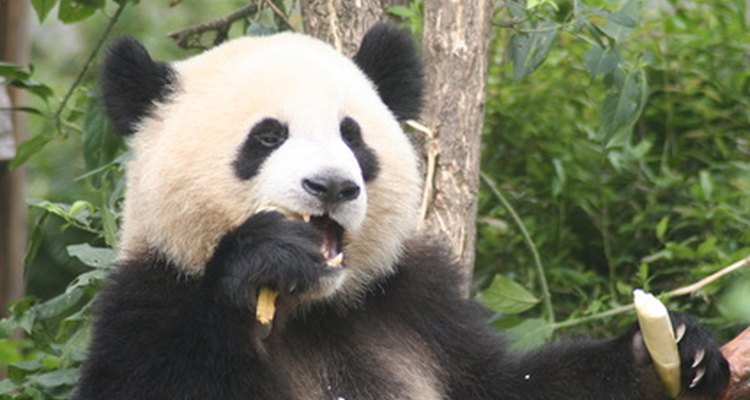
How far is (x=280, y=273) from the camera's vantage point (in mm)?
3768

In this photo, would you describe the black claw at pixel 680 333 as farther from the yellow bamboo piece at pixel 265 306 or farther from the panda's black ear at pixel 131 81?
the panda's black ear at pixel 131 81

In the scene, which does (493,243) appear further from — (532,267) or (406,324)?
(406,324)

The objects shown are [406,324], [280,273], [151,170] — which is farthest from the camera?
[406,324]

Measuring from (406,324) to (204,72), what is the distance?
1.08m

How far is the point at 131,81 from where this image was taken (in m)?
4.30

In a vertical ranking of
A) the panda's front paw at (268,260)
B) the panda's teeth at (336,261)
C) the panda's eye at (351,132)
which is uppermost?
the panda's eye at (351,132)

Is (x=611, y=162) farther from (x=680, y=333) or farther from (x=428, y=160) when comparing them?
(x=680, y=333)

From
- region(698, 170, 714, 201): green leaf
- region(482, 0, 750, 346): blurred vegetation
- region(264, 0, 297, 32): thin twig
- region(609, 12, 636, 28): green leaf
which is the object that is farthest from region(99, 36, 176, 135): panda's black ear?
region(698, 170, 714, 201): green leaf

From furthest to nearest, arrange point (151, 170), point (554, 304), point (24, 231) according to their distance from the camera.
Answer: point (24, 231) → point (554, 304) → point (151, 170)

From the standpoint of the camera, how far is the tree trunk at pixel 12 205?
24.4ft

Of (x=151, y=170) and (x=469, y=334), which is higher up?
(x=151, y=170)

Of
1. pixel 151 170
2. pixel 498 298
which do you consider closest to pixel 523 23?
pixel 498 298

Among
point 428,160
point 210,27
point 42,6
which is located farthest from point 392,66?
point 42,6

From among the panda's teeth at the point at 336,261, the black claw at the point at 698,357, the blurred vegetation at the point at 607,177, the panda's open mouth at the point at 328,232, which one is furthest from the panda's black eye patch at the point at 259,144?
the blurred vegetation at the point at 607,177
